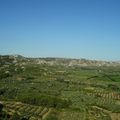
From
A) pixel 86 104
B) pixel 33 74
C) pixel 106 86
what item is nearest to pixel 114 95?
pixel 106 86

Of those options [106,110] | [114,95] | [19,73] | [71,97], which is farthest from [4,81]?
[106,110]

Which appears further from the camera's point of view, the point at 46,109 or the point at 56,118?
the point at 46,109

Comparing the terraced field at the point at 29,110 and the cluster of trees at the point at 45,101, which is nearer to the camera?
the terraced field at the point at 29,110

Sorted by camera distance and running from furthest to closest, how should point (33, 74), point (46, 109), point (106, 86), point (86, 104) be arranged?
point (33, 74), point (106, 86), point (86, 104), point (46, 109)

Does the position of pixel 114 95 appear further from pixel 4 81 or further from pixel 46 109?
pixel 4 81

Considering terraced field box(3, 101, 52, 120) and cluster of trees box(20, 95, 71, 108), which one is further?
cluster of trees box(20, 95, 71, 108)

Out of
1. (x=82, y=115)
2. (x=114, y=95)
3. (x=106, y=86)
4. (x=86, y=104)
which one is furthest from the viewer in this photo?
(x=106, y=86)

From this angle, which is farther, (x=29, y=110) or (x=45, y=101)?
(x=45, y=101)

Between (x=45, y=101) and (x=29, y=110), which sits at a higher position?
(x=45, y=101)

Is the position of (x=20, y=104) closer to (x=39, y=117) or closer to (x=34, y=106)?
(x=34, y=106)
